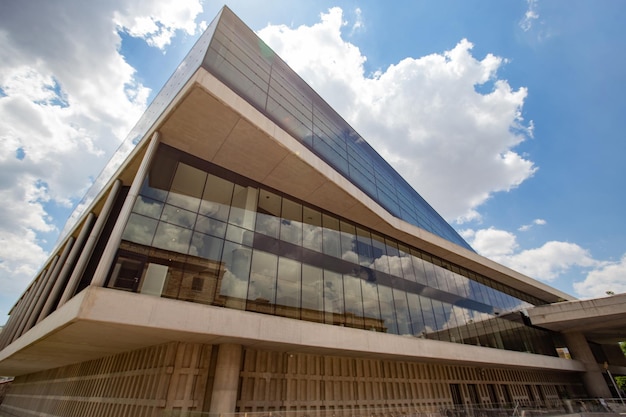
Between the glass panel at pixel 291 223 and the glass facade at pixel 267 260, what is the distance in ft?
0.19

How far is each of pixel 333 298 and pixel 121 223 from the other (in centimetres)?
971

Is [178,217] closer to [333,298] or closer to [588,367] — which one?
[333,298]

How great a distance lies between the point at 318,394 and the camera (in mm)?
13414

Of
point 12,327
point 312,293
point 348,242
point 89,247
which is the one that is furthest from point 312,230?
point 12,327

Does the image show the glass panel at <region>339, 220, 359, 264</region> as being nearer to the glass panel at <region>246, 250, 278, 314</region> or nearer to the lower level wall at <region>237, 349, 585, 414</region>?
the glass panel at <region>246, 250, 278, 314</region>

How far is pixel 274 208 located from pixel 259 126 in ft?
15.0

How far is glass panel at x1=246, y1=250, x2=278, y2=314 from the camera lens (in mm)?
11680

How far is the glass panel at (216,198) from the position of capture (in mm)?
12469

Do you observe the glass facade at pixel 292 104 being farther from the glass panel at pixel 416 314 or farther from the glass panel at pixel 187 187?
the glass panel at pixel 416 314

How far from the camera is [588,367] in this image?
32062 millimetres

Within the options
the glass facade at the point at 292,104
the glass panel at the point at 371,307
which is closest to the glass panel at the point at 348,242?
the glass panel at the point at 371,307

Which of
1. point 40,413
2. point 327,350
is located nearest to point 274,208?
point 327,350

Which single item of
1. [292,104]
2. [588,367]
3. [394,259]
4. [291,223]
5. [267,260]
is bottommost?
[588,367]

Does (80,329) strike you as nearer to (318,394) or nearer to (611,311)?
(318,394)
